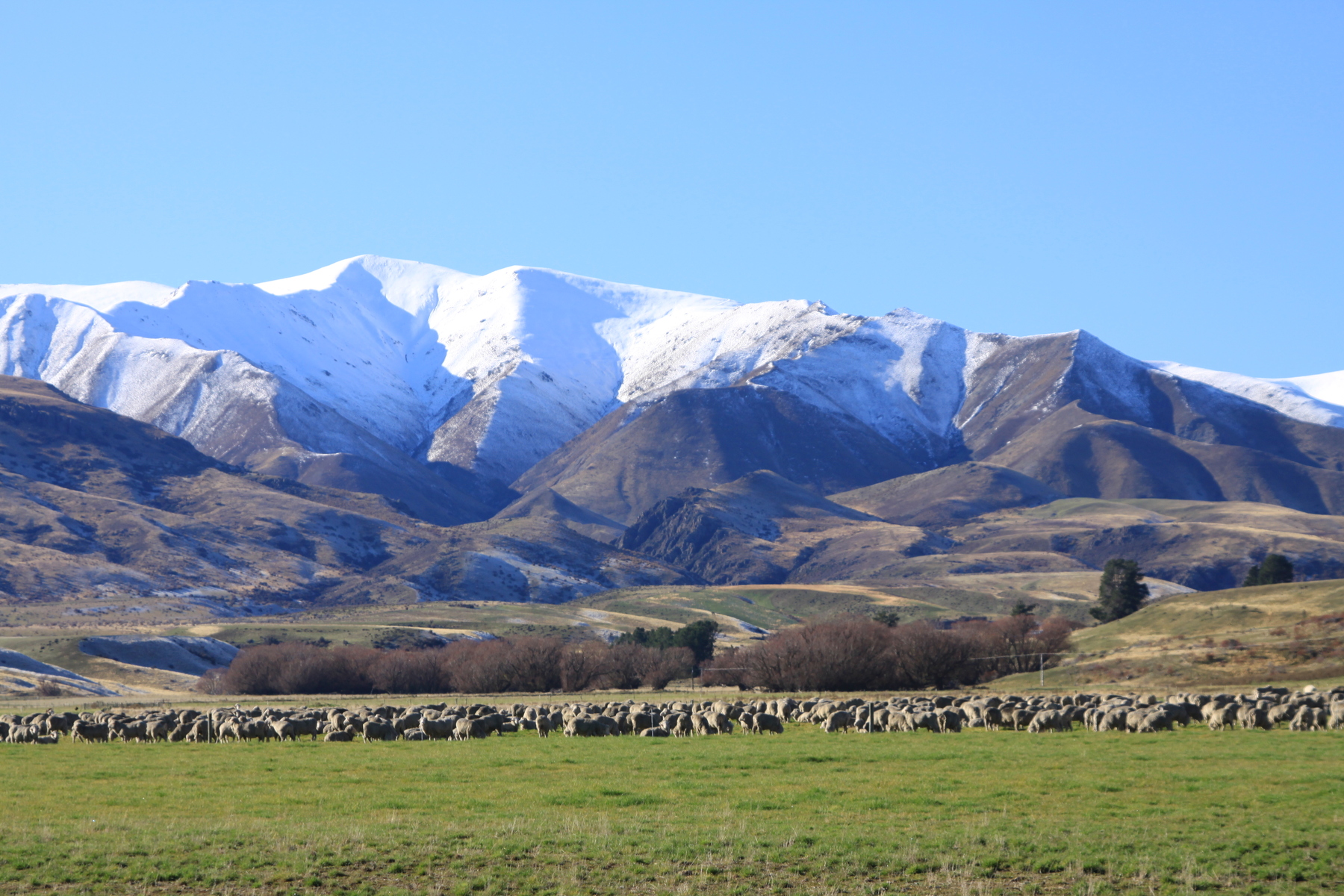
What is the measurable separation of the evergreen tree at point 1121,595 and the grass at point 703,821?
101 metres

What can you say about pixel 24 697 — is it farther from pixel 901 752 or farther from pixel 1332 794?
pixel 1332 794

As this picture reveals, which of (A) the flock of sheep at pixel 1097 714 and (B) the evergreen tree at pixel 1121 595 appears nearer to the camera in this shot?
(A) the flock of sheep at pixel 1097 714

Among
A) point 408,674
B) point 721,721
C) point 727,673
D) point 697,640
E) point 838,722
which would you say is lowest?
point 408,674

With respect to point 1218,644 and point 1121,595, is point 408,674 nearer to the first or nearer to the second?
point 1218,644

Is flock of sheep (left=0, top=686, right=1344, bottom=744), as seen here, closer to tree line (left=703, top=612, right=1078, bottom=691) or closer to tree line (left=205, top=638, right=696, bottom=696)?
tree line (left=703, top=612, right=1078, bottom=691)

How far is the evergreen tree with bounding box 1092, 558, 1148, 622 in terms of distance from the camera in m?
139

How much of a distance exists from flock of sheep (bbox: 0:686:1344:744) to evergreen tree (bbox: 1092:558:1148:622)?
81431 millimetres

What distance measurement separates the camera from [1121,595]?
14075 cm

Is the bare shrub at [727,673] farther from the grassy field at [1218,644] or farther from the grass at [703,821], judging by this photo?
the grass at [703,821]

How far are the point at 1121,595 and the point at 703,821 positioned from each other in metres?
124

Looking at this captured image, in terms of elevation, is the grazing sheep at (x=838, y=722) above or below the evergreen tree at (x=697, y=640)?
above

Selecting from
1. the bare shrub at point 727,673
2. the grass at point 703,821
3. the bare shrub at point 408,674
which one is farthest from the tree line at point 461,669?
the grass at point 703,821

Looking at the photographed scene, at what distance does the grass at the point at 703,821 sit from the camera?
21.2 m

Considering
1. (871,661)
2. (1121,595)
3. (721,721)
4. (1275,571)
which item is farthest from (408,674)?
(1275,571)
